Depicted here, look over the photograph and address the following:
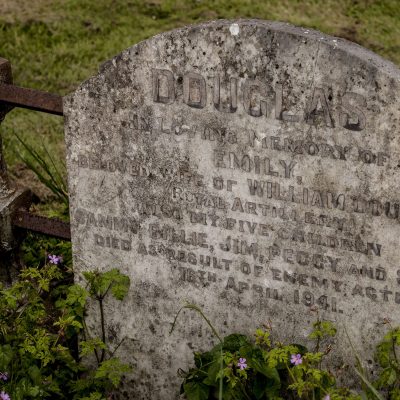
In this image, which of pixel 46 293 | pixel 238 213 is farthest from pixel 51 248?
pixel 238 213

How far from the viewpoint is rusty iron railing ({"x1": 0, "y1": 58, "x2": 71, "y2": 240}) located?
131 inches

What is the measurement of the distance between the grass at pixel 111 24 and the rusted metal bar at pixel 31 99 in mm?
1866

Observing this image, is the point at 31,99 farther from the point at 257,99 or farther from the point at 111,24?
the point at 111,24

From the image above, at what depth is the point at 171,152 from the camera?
317 cm

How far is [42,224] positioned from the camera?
3623 millimetres

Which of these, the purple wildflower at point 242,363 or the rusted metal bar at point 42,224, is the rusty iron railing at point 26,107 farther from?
the purple wildflower at point 242,363

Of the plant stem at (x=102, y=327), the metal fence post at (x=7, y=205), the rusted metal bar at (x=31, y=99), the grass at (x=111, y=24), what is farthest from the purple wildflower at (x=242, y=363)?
the grass at (x=111, y=24)

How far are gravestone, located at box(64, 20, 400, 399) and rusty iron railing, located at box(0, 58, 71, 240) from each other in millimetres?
97

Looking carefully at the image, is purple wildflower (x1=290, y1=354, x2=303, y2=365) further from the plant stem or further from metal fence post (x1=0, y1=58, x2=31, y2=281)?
metal fence post (x1=0, y1=58, x2=31, y2=281)

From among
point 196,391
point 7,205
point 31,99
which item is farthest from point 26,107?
point 196,391

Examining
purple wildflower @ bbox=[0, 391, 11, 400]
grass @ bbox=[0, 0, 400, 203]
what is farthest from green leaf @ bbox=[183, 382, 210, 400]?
grass @ bbox=[0, 0, 400, 203]

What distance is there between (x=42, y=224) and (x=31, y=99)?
1.72 ft

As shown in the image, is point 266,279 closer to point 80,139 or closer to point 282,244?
point 282,244

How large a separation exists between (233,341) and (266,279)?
0.24 metres
